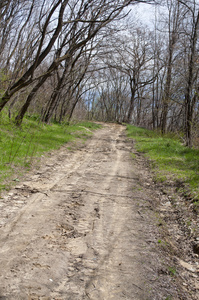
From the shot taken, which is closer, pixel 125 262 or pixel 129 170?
pixel 125 262

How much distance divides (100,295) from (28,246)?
1.12 m

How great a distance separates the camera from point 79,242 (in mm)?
3246

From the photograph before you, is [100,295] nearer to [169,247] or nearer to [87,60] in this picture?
[169,247]

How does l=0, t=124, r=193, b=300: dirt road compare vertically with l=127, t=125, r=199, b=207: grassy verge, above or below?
below

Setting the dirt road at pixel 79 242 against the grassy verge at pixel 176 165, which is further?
the grassy verge at pixel 176 165

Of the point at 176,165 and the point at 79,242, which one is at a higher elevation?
the point at 176,165

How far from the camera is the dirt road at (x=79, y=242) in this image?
2398 millimetres

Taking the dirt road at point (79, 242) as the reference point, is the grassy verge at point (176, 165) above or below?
above

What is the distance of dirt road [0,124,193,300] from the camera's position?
94.4 inches

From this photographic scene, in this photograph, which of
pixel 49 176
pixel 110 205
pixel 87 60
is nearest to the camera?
pixel 110 205

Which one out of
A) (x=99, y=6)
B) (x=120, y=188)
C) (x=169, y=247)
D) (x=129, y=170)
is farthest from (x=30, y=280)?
(x=99, y=6)

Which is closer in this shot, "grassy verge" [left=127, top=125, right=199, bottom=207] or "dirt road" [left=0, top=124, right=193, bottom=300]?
"dirt road" [left=0, top=124, right=193, bottom=300]

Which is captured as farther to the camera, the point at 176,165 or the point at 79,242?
the point at 176,165

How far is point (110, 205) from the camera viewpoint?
14.9 feet
